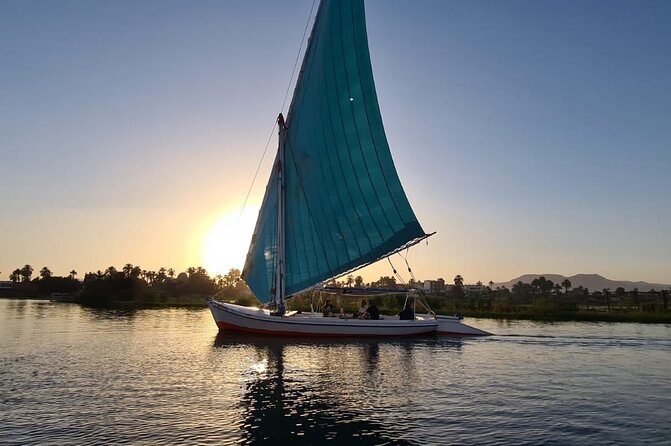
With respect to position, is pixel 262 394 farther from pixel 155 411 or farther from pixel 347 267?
pixel 347 267

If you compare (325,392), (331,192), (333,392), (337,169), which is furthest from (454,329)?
(325,392)

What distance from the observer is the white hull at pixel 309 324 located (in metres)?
36.2

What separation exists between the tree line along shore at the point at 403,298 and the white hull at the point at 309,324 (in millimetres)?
2277

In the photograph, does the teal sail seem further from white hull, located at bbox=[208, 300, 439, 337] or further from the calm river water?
the calm river water

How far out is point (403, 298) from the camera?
77.2m

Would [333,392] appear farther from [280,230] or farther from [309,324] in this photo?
[280,230]

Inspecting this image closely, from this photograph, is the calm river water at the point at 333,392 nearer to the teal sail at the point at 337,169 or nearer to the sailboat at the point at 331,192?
the sailboat at the point at 331,192

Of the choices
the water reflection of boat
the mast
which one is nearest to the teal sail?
the mast

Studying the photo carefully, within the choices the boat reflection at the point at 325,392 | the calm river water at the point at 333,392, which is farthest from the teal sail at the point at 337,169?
the boat reflection at the point at 325,392

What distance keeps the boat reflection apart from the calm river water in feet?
0.20

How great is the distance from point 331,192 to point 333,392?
1896 cm

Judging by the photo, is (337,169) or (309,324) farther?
(309,324)

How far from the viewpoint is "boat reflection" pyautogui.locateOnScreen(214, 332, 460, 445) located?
14.1 metres

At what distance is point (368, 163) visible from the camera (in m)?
34.8
